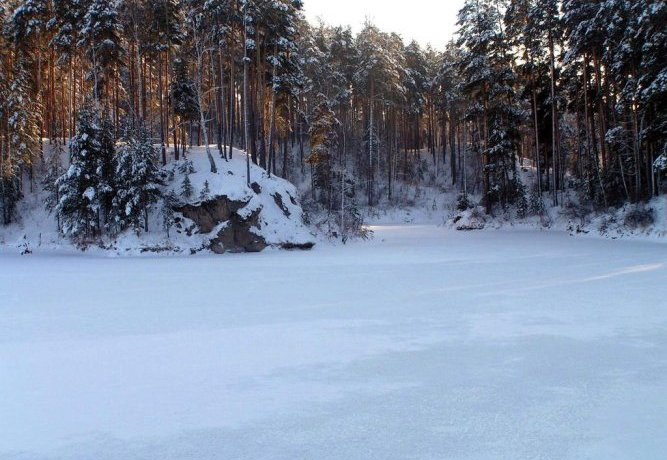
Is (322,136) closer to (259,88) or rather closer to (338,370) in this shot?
(259,88)

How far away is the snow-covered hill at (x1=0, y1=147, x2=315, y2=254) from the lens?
23.1 metres

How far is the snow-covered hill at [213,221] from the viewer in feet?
75.9

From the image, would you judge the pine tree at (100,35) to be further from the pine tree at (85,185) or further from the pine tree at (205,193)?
the pine tree at (205,193)

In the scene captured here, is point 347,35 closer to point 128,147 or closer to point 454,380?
point 128,147

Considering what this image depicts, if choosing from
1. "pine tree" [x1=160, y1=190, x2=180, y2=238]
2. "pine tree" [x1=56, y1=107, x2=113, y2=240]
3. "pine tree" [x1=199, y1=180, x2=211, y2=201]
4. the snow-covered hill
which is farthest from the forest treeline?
"pine tree" [x1=199, y1=180, x2=211, y2=201]

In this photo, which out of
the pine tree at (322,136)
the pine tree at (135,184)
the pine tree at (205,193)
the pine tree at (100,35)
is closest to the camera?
the pine tree at (135,184)

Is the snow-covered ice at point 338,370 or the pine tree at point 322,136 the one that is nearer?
the snow-covered ice at point 338,370

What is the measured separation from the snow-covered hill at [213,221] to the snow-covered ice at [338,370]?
36.4ft

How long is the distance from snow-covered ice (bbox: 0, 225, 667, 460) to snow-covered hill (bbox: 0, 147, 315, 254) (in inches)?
437

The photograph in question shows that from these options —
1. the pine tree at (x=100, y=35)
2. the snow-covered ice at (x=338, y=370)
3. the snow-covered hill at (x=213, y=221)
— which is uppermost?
the pine tree at (x=100, y=35)

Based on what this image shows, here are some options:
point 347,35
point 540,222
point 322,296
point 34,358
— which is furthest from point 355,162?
point 34,358

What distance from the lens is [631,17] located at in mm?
25031

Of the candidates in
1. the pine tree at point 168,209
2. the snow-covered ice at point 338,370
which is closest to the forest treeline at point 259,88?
the pine tree at point 168,209

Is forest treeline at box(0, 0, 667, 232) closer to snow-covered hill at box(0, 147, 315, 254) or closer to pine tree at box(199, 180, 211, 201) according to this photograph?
snow-covered hill at box(0, 147, 315, 254)
